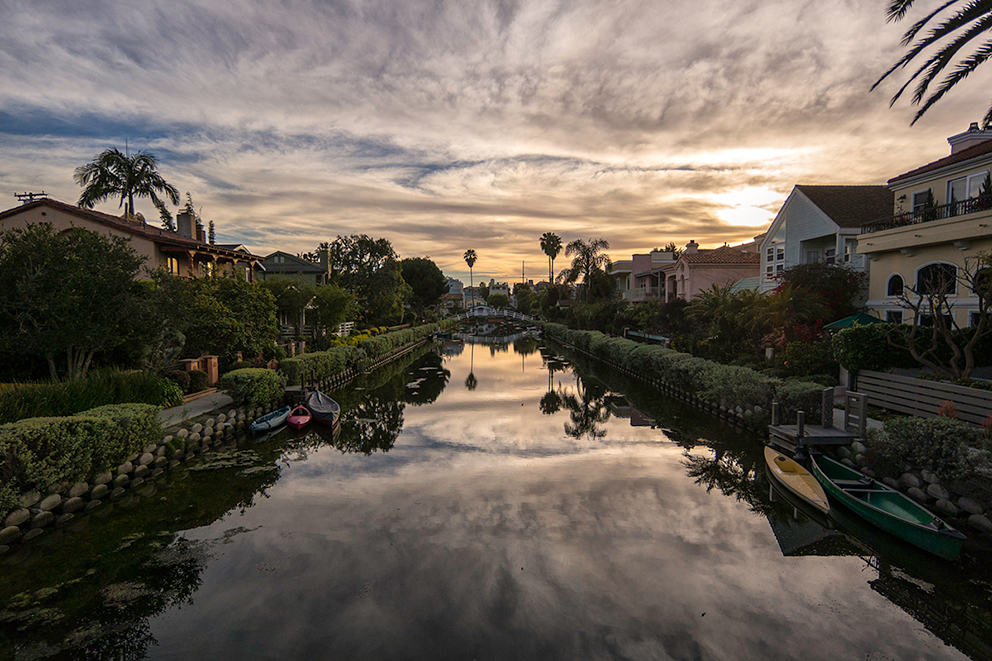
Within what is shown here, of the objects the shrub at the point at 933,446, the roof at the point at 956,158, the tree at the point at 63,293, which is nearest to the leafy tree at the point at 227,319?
the tree at the point at 63,293

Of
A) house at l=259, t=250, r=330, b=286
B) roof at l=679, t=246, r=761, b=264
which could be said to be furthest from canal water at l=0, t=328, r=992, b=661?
house at l=259, t=250, r=330, b=286

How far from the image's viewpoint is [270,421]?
1917 cm

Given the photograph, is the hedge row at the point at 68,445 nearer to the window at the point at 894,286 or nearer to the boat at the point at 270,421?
the boat at the point at 270,421

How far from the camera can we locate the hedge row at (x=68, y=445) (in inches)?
394

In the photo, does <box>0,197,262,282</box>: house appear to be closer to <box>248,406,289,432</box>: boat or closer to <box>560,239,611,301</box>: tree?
<box>248,406,289,432</box>: boat

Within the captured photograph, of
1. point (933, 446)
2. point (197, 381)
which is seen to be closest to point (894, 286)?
point (933, 446)

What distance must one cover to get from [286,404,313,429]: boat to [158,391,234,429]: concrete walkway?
2.29 meters

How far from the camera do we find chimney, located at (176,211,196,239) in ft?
121

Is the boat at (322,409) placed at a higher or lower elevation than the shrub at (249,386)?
lower

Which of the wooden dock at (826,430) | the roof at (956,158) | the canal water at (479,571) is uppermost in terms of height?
the roof at (956,158)

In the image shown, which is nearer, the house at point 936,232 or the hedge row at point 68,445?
the hedge row at point 68,445

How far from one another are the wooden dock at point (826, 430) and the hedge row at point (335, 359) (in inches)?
818

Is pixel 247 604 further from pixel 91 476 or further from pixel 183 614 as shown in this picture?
pixel 91 476

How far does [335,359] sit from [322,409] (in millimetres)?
10938
